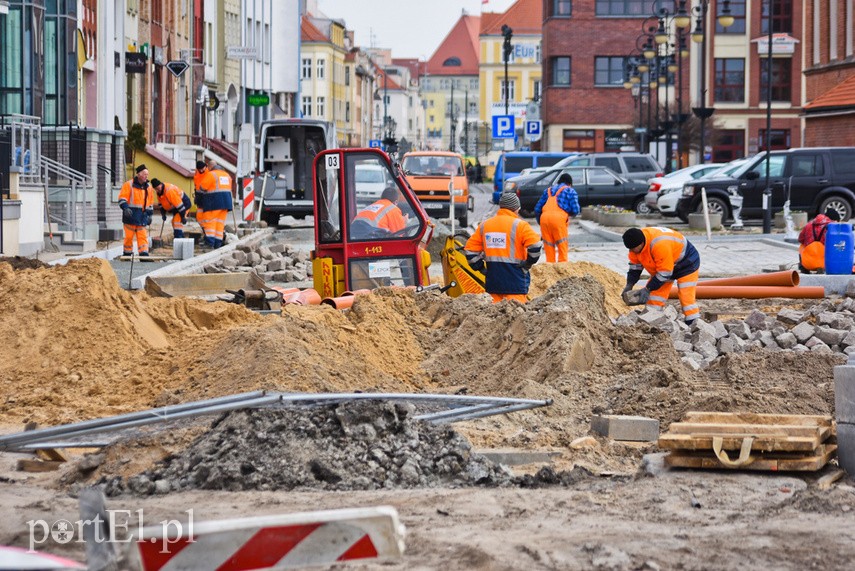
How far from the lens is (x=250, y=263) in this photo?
22.7 metres

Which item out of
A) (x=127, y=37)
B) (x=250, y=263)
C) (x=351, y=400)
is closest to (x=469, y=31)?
(x=127, y=37)

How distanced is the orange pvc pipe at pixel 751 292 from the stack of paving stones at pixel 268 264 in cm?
645

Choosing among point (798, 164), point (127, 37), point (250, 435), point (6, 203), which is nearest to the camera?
point (250, 435)

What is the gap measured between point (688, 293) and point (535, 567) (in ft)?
29.9

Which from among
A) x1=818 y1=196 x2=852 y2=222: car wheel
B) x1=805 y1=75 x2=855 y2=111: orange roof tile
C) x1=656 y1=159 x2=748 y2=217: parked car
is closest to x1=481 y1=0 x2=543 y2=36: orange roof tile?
x1=805 y1=75 x2=855 y2=111: orange roof tile

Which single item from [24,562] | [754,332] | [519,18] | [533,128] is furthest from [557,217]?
[519,18]

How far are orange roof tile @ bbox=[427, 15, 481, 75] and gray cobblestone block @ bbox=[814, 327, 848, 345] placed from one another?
172732 millimetres

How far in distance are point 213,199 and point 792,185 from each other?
14196 millimetres

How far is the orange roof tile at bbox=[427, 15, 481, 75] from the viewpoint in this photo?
186 m

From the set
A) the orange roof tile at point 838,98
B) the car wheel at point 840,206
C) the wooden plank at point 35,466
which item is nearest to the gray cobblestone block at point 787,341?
the wooden plank at point 35,466

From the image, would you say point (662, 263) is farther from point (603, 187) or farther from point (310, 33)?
point (310, 33)

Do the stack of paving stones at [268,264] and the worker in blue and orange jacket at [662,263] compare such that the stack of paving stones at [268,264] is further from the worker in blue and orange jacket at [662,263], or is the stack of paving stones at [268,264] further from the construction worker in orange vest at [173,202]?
the worker in blue and orange jacket at [662,263]

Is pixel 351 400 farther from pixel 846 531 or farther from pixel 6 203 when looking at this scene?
pixel 6 203

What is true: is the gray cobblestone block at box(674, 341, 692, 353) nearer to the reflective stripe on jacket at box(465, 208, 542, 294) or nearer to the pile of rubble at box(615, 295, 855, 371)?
the pile of rubble at box(615, 295, 855, 371)
